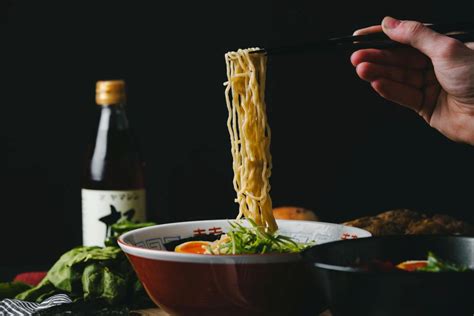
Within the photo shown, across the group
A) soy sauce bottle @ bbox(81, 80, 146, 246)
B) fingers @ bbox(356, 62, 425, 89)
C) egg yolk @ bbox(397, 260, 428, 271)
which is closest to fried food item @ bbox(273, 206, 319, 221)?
soy sauce bottle @ bbox(81, 80, 146, 246)

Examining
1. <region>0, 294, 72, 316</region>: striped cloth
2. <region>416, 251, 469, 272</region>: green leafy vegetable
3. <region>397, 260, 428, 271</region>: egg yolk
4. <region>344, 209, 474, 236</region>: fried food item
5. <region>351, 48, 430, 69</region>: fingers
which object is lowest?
<region>0, 294, 72, 316</region>: striped cloth

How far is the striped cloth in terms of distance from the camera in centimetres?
144

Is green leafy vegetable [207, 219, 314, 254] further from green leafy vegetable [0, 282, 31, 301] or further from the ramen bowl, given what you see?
green leafy vegetable [0, 282, 31, 301]

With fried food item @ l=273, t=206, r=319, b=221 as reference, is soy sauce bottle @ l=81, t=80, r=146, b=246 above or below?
above

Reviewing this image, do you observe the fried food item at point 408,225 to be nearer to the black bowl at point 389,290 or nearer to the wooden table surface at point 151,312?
the wooden table surface at point 151,312

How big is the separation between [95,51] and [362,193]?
1029 mm

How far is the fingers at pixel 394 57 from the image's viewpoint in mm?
1897

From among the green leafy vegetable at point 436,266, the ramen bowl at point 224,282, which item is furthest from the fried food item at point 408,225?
the green leafy vegetable at point 436,266

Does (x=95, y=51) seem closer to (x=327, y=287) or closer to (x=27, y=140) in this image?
(x=27, y=140)

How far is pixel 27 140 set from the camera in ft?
8.45

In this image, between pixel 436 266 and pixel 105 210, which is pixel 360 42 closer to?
pixel 436 266

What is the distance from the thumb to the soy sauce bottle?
885 mm

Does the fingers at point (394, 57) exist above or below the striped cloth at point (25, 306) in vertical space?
above

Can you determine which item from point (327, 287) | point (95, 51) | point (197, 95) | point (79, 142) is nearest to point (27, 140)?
point (79, 142)
